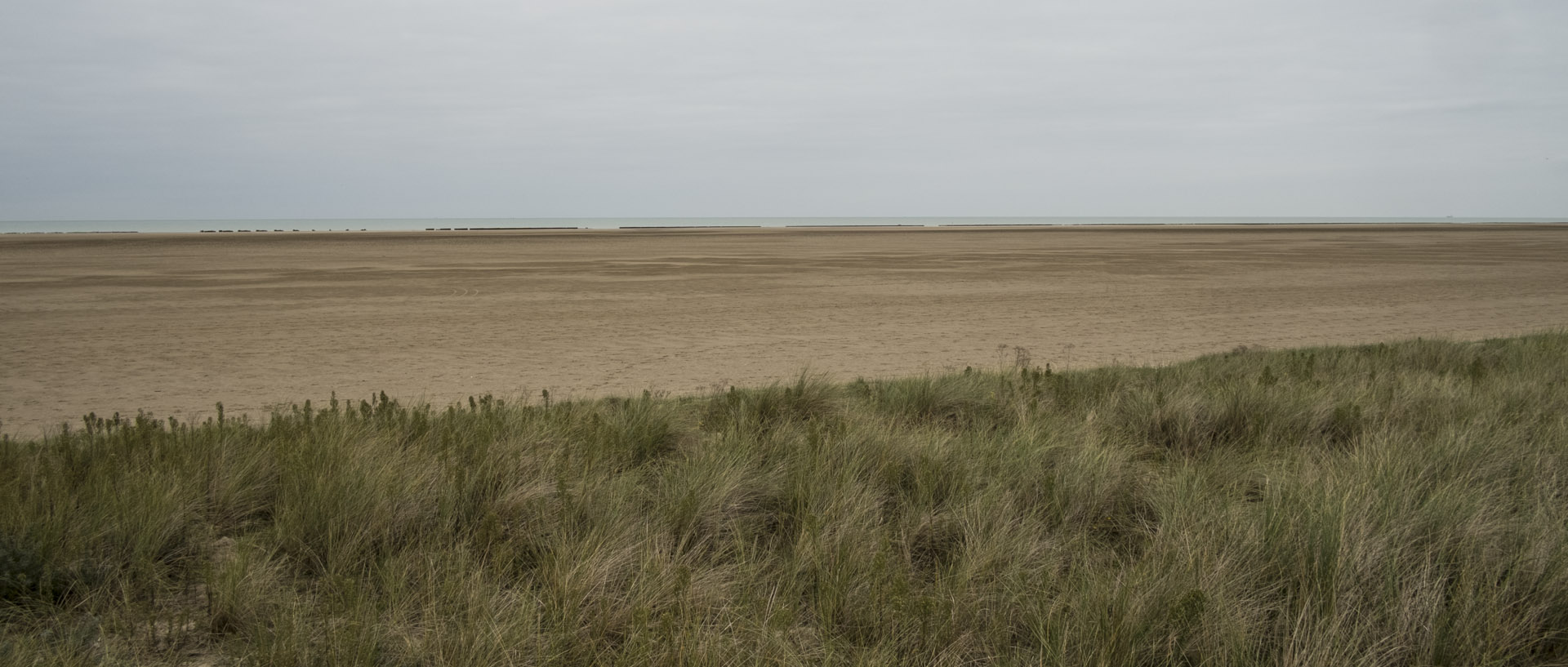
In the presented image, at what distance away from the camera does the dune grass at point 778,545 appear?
305 cm

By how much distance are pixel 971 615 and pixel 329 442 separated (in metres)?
3.55

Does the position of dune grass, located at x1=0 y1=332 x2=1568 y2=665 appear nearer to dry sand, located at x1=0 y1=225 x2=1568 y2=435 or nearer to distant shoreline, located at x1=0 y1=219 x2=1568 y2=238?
dry sand, located at x1=0 y1=225 x2=1568 y2=435

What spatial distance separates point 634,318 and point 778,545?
13740 mm

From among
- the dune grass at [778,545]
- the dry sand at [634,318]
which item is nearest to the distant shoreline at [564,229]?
the dry sand at [634,318]

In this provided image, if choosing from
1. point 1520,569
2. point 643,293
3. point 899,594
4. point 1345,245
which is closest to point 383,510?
point 899,594

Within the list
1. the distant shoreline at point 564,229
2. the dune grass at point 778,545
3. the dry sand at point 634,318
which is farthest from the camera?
the distant shoreline at point 564,229

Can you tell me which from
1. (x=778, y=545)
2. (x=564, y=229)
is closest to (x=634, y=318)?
(x=778, y=545)

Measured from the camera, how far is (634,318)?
17.5 m

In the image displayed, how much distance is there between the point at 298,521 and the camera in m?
4.02

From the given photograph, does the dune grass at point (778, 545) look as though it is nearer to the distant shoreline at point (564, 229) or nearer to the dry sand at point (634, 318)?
the dry sand at point (634, 318)

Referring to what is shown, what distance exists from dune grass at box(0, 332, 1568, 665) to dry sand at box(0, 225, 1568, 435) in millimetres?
4599

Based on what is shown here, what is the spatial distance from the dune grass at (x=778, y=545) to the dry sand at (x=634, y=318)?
460cm

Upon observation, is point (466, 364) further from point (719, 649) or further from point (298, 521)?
point (719, 649)

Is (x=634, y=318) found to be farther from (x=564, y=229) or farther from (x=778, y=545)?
(x=564, y=229)
